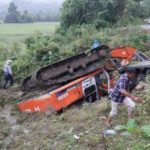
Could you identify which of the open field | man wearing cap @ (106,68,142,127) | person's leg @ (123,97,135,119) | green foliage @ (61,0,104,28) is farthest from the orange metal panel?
green foliage @ (61,0,104,28)

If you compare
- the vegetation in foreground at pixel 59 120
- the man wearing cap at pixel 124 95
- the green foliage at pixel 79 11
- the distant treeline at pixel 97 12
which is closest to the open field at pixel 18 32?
the green foliage at pixel 79 11

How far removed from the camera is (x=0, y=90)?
17.1 metres

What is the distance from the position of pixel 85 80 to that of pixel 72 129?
3.08m

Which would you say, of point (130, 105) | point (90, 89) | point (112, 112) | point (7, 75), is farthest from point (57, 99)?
point (7, 75)

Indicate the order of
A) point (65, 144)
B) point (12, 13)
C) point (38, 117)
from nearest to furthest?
point (65, 144)
point (38, 117)
point (12, 13)

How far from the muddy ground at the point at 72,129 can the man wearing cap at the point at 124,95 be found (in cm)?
29

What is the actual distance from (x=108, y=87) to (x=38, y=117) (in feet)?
7.60

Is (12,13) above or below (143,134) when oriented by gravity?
below

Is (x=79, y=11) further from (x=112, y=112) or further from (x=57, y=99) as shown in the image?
(x=112, y=112)

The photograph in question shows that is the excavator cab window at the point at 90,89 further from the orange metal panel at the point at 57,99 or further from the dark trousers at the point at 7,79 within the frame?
the dark trousers at the point at 7,79

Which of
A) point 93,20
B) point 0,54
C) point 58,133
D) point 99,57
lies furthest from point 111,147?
point 93,20

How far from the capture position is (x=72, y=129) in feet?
35.0

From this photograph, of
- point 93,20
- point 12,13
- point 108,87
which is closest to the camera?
point 108,87

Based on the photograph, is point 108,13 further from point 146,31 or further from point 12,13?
point 12,13
